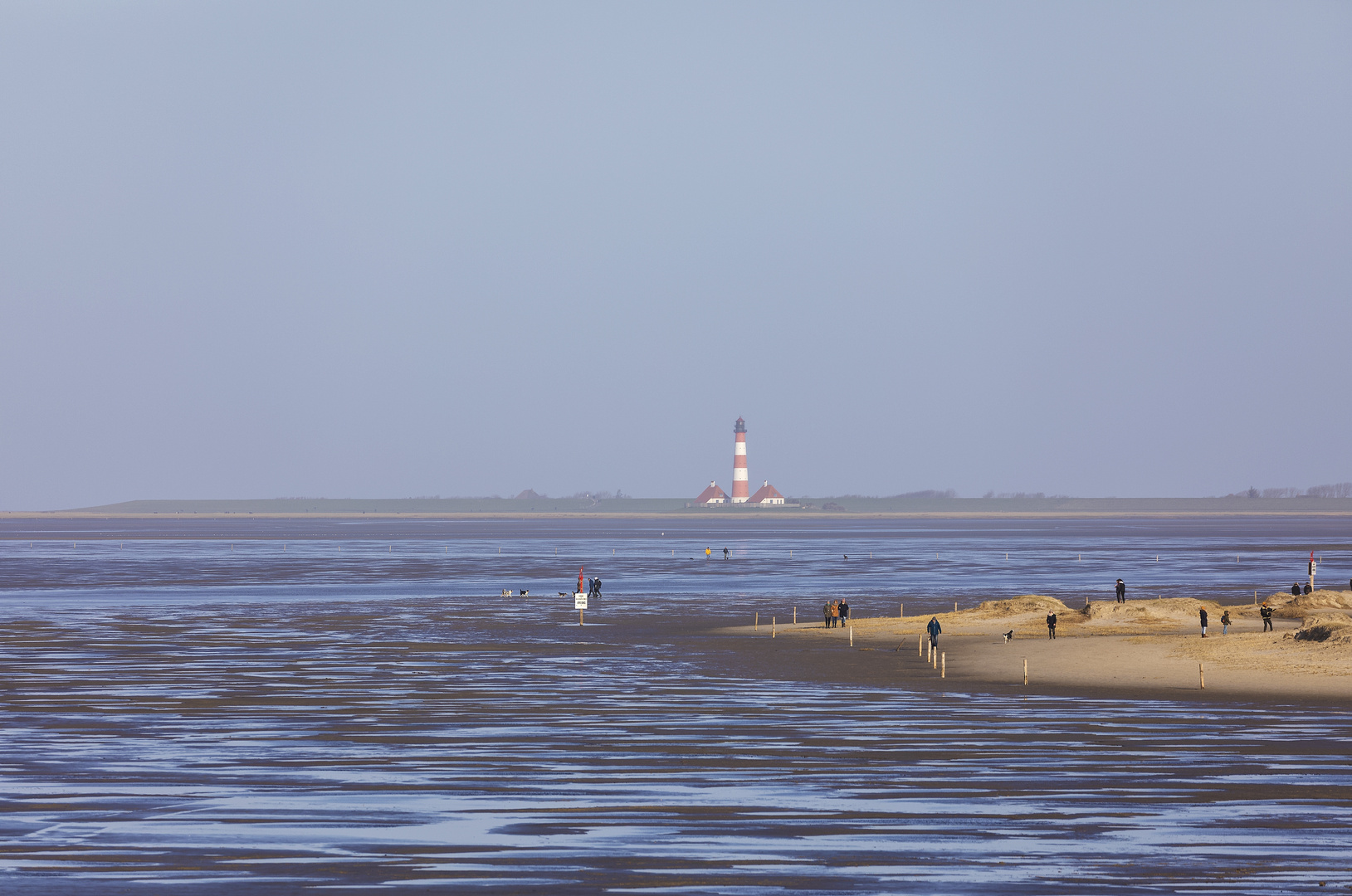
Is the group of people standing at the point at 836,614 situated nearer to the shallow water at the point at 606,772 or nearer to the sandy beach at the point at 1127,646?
the sandy beach at the point at 1127,646

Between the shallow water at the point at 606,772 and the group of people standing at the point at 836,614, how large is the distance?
468 centimetres

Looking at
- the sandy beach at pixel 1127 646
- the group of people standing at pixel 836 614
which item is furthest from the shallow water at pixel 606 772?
the group of people standing at pixel 836 614

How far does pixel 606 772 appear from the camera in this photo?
2505 centimetres

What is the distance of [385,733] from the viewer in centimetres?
2959

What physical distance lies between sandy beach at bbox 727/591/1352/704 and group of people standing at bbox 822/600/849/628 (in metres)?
0.34

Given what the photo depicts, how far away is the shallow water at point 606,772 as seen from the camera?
18.0 metres

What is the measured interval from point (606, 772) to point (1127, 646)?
28.0 metres

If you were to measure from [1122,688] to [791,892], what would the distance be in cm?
2367

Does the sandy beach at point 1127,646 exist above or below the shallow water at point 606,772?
below

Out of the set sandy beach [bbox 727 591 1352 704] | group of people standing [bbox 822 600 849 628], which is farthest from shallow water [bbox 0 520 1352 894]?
group of people standing [bbox 822 600 849 628]

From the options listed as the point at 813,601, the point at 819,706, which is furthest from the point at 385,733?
the point at 813,601

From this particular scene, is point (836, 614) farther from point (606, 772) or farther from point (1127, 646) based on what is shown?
point (606, 772)

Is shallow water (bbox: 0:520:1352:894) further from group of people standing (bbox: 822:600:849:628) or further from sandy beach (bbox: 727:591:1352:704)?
group of people standing (bbox: 822:600:849:628)

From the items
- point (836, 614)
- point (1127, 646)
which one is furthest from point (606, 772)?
point (836, 614)
